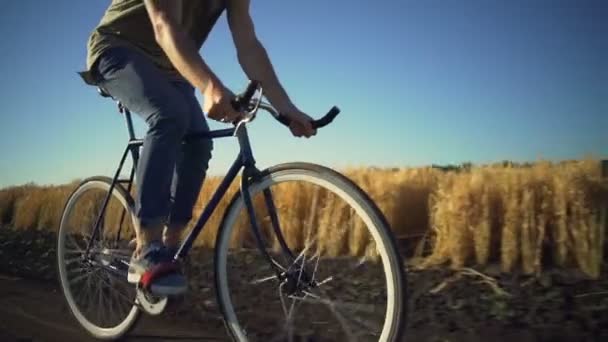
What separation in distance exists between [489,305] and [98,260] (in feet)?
8.17

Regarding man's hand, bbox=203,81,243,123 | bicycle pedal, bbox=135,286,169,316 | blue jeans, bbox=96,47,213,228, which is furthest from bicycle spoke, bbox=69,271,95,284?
man's hand, bbox=203,81,243,123

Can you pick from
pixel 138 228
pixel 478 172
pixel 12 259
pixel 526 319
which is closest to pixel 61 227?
pixel 138 228

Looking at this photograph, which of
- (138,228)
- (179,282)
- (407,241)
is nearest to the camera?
(179,282)

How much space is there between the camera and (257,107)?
6.93 feet

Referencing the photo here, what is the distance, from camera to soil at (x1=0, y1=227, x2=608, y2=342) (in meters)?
2.90

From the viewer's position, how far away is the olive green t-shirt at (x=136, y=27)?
2.47 metres

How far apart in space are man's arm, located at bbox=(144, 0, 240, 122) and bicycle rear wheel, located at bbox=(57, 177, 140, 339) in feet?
3.73

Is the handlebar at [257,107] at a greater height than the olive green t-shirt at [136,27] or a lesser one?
lesser

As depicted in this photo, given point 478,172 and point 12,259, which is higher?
point 478,172

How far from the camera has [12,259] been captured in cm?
650

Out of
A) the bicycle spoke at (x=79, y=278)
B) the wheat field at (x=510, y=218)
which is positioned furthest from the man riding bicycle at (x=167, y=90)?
the wheat field at (x=510, y=218)

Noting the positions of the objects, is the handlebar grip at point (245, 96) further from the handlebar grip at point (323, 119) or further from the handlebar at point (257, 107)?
the handlebar grip at point (323, 119)

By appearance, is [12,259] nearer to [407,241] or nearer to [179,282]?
[407,241]

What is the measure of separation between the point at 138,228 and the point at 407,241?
442 centimetres
